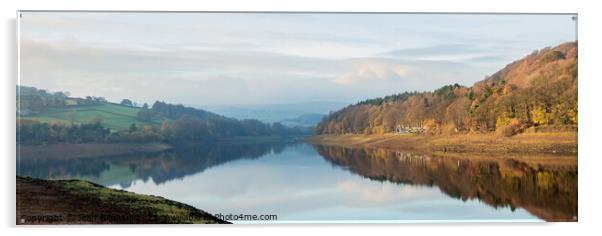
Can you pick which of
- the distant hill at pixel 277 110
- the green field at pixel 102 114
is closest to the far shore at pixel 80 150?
the green field at pixel 102 114

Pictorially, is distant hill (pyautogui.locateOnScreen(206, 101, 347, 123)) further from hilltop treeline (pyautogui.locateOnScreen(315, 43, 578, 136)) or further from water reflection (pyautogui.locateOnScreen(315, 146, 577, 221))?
water reflection (pyautogui.locateOnScreen(315, 146, 577, 221))

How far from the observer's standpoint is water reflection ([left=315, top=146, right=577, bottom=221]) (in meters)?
6.52

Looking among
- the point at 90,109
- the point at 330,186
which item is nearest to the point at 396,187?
the point at 330,186

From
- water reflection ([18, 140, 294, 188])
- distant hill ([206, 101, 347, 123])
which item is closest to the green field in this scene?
water reflection ([18, 140, 294, 188])

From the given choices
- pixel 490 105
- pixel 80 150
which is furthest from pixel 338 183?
pixel 80 150

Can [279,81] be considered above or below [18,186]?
above

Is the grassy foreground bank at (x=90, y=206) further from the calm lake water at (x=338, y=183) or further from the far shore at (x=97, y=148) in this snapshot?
the far shore at (x=97, y=148)

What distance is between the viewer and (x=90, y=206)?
20.8ft

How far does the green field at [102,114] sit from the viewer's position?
647 centimetres

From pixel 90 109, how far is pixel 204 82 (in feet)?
3.54

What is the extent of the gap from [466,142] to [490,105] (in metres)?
0.42

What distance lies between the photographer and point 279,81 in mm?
6625

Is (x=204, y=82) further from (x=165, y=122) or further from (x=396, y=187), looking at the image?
(x=396, y=187)

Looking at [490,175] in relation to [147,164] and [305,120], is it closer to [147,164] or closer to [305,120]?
[305,120]
